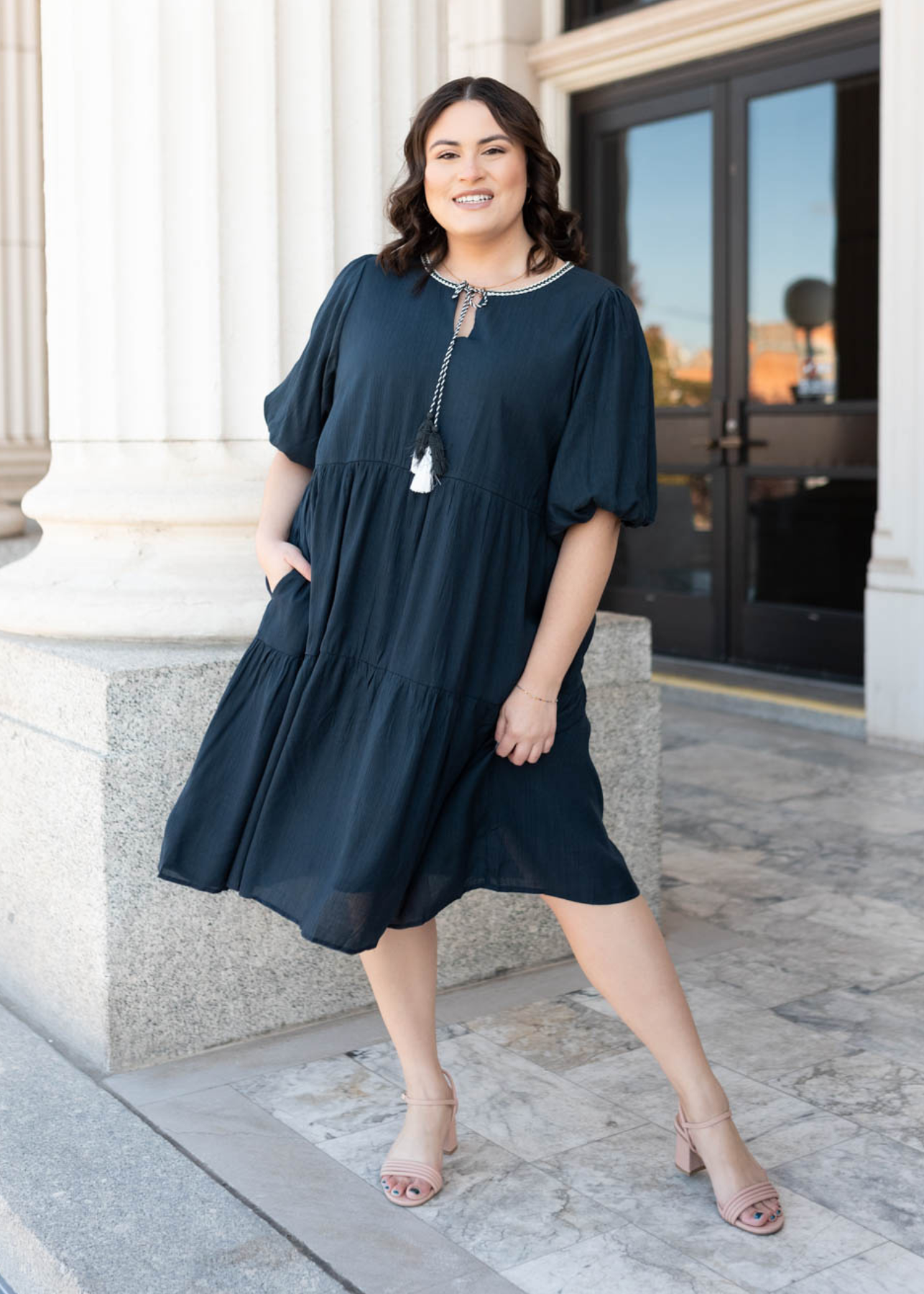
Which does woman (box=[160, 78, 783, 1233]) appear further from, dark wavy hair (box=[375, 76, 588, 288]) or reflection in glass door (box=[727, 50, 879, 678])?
reflection in glass door (box=[727, 50, 879, 678])

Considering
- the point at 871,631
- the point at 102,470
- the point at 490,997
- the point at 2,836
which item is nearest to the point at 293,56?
the point at 102,470

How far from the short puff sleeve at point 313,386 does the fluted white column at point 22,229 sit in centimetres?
521

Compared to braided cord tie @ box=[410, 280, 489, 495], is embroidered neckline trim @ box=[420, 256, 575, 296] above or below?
above

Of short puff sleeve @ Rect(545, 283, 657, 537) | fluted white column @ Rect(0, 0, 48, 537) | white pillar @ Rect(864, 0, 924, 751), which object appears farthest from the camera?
fluted white column @ Rect(0, 0, 48, 537)

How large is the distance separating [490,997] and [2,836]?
1.14 meters

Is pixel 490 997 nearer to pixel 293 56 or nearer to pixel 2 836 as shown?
pixel 2 836

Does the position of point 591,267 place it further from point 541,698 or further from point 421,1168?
point 421,1168

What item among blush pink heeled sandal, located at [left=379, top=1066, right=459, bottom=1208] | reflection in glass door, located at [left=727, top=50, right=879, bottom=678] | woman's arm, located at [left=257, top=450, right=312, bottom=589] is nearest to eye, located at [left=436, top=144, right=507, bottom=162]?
woman's arm, located at [left=257, top=450, right=312, bottom=589]

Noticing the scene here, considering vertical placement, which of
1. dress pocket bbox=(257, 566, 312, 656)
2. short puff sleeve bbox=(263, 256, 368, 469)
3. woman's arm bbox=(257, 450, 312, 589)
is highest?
short puff sleeve bbox=(263, 256, 368, 469)

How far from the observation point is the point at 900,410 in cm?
622

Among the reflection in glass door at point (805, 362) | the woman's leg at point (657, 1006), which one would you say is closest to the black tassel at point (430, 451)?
the woman's leg at point (657, 1006)

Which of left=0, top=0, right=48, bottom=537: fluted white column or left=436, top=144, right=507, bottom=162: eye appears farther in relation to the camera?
left=0, top=0, right=48, bottom=537: fluted white column

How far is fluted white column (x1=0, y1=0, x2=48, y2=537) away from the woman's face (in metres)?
5.50

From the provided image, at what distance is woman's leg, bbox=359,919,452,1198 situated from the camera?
8.34 feet
